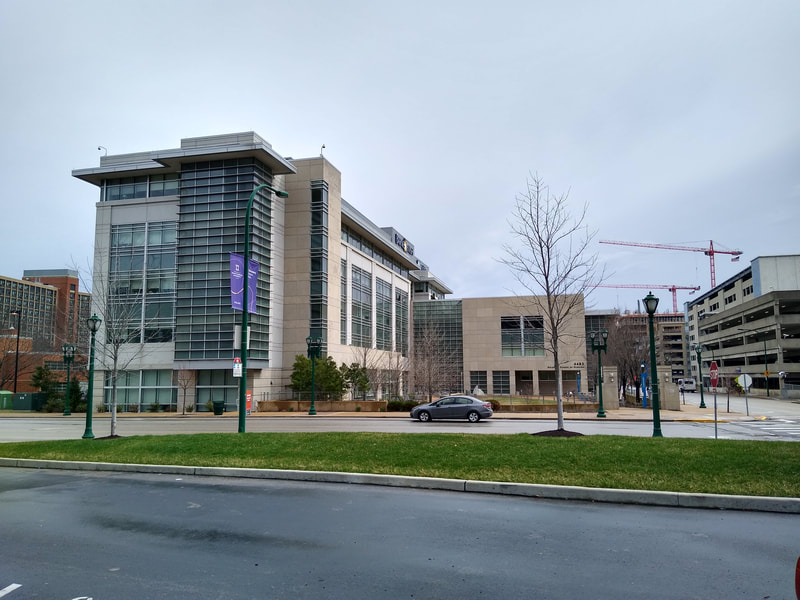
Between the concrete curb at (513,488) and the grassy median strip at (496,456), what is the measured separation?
1.01 ft

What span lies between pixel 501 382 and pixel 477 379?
3.03 metres

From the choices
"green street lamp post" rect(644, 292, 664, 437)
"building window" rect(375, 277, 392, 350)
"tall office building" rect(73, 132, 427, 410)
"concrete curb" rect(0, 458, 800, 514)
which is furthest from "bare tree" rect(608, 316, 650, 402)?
"concrete curb" rect(0, 458, 800, 514)

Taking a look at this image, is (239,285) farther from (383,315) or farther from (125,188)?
(383,315)

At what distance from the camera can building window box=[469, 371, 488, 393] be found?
70.2m

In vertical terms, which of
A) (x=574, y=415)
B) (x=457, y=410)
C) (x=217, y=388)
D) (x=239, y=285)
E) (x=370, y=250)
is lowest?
(x=574, y=415)

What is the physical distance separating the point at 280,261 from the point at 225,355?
9526mm

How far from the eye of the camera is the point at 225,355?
136 feet

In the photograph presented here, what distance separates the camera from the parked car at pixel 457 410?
2897cm

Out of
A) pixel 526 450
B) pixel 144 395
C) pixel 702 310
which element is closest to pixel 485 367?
pixel 144 395

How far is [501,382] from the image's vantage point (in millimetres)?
70312

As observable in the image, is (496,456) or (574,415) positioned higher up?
(496,456)

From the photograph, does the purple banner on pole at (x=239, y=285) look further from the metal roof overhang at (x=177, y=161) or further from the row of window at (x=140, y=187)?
the row of window at (x=140, y=187)

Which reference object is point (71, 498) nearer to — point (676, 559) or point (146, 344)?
point (676, 559)

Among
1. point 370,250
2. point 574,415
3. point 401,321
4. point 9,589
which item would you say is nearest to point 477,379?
point 401,321
